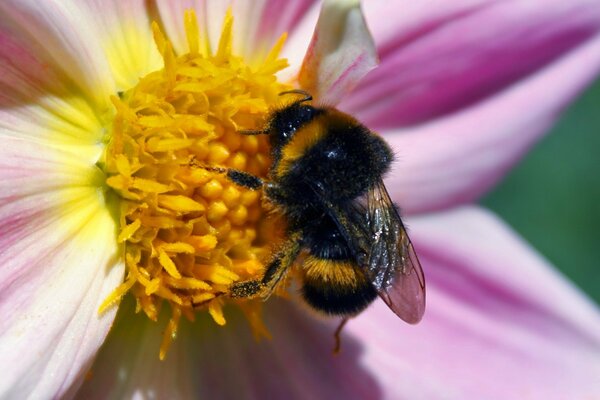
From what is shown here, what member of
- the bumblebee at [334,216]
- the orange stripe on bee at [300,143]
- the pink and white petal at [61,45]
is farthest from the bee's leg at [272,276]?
the pink and white petal at [61,45]

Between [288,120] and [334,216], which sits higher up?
[288,120]

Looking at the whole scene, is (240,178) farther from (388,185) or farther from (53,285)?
(388,185)

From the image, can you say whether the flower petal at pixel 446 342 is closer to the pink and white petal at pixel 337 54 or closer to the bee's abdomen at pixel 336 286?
the bee's abdomen at pixel 336 286

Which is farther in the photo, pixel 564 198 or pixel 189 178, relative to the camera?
pixel 564 198

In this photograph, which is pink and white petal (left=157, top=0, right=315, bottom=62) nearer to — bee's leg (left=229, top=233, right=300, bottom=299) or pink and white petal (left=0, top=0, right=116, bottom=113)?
pink and white petal (left=0, top=0, right=116, bottom=113)

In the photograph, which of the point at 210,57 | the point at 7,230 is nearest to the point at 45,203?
the point at 7,230

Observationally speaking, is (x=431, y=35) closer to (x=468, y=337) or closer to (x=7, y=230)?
(x=468, y=337)

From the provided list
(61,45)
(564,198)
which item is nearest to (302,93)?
(61,45)
